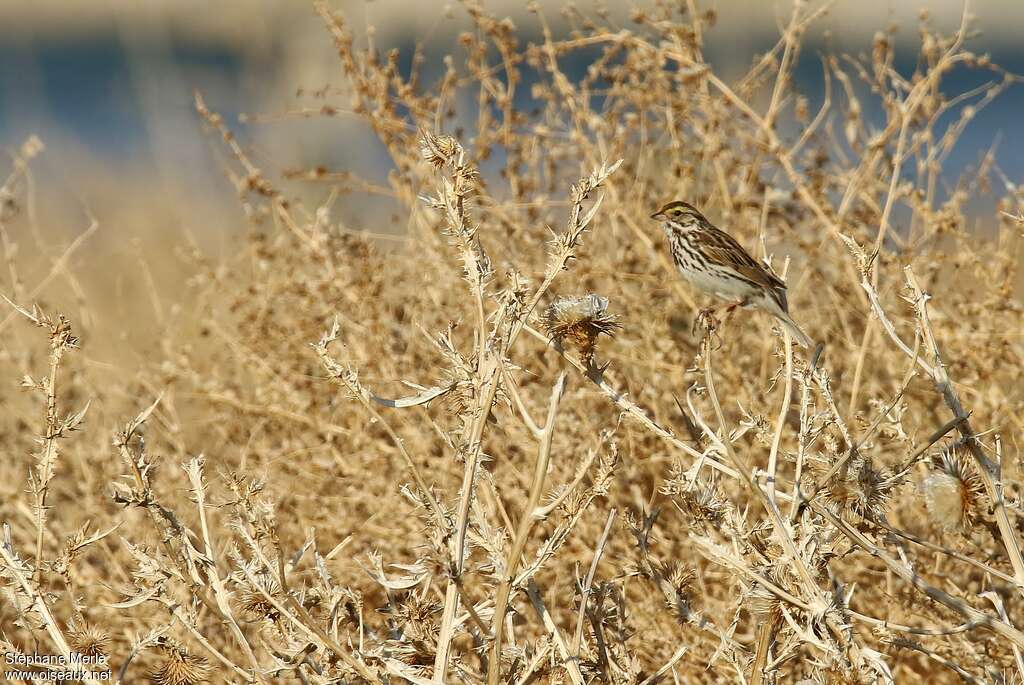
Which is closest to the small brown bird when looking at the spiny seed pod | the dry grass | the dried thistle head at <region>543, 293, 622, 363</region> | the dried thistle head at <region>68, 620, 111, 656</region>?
the dry grass

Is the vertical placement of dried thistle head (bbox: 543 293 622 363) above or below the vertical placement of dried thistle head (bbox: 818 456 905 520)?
above

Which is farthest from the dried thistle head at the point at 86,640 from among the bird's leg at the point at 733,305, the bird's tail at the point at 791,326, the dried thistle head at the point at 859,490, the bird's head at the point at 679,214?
the bird's head at the point at 679,214

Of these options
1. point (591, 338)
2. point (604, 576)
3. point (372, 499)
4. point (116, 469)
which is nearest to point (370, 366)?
point (372, 499)

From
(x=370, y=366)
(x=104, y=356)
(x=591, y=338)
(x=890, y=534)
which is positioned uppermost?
(x=591, y=338)

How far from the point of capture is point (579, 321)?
6.29 ft

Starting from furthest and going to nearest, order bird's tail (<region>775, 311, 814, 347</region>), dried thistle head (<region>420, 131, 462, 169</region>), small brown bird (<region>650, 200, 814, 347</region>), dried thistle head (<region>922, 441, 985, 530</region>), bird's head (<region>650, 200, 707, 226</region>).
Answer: bird's head (<region>650, 200, 707, 226</region>) → small brown bird (<region>650, 200, 814, 347</region>) → bird's tail (<region>775, 311, 814, 347</region>) → dried thistle head (<region>922, 441, 985, 530</region>) → dried thistle head (<region>420, 131, 462, 169</region>)

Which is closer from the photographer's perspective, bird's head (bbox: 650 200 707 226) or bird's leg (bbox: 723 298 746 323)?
bird's leg (bbox: 723 298 746 323)

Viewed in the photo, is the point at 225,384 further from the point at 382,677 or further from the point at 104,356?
the point at 382,677

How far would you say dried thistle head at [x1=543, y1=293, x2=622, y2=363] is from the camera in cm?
192

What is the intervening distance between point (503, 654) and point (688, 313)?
2684mm

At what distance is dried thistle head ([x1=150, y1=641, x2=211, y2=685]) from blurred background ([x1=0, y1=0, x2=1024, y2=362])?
2597mm

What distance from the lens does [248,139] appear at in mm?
4480

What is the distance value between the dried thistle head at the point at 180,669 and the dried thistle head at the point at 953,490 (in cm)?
126

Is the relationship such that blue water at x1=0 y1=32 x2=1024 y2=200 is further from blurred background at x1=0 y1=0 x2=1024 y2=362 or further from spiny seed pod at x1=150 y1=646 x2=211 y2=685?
spiny seed pod at x1=150 y1=646 x2=211 y2=685
